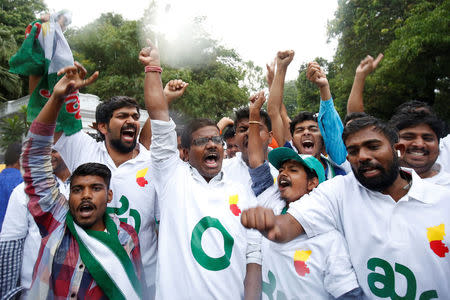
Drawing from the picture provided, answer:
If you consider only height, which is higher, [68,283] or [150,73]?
[150,73]

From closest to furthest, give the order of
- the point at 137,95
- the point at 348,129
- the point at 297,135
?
the point at 348,129, the point at 297,135, the point at 137,95

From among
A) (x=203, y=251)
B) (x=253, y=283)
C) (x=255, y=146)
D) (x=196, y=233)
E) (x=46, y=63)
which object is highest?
(x=46, y=63)

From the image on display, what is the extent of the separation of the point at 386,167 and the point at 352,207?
1.01 ft

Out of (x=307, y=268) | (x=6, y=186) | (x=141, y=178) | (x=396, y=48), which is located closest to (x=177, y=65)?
(x=396, y=48)

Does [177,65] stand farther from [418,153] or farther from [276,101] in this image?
[418,153]

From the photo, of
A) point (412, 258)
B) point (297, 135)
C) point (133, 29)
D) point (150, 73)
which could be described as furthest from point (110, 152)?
point (133, 29)

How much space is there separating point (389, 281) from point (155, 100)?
5.91 feet

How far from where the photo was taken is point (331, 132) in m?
3.19

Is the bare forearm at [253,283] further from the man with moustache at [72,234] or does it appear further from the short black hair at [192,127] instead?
the short black hair at [192,127]

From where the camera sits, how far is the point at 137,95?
16031mm

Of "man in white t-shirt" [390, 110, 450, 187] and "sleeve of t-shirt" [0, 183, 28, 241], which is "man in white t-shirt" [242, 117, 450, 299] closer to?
"man in white t-shirt" [390, 110, 450, 187]

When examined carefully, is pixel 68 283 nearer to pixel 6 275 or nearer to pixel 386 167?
pixel 6 275

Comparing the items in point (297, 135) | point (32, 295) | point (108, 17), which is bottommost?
point (32, 295)

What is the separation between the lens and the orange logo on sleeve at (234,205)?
2.29 metres
